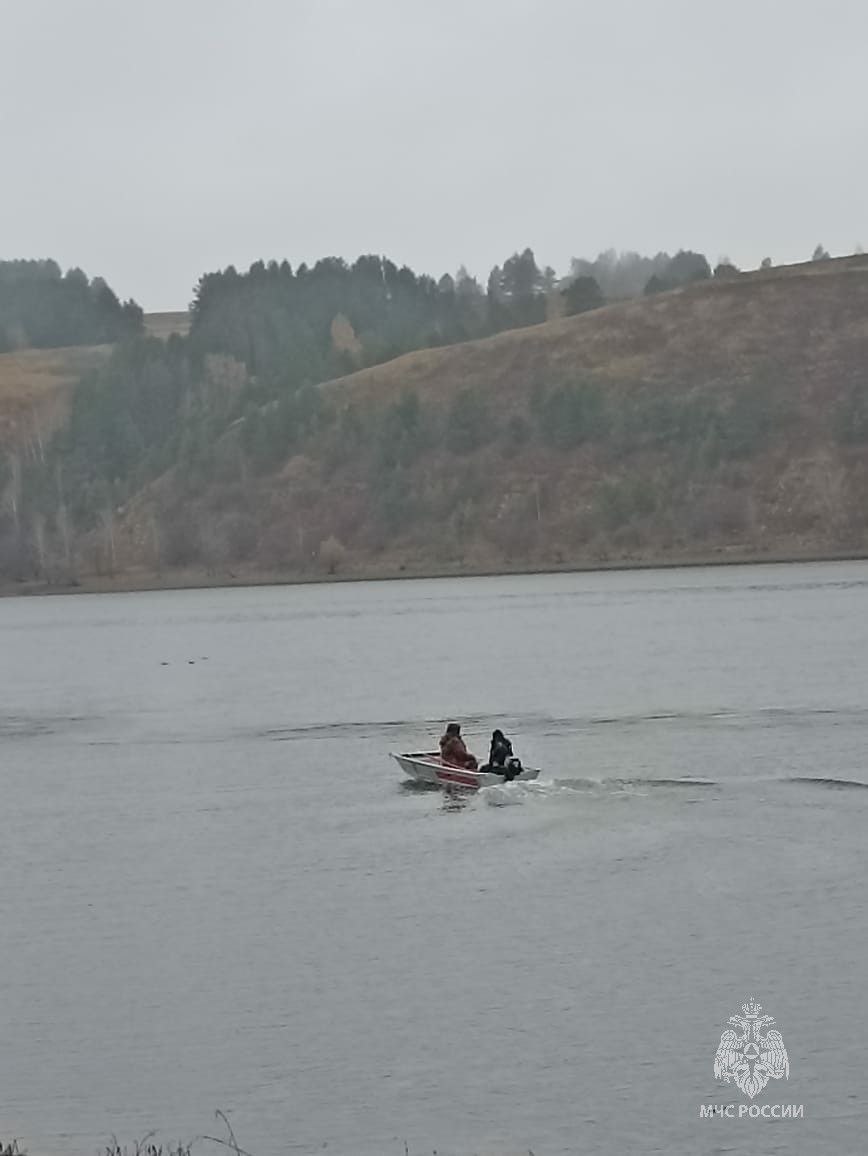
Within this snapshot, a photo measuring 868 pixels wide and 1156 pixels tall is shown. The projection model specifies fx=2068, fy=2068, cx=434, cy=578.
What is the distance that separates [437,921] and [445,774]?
43.6 feet

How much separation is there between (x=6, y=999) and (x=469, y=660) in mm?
62327

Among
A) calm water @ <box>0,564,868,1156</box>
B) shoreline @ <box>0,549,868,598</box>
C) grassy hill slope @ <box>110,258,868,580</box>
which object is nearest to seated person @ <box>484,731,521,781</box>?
calm water @ <box>0,564,868,1156</box>

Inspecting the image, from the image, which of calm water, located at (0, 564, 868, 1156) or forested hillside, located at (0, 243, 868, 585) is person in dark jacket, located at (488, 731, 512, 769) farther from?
forested hillside, located at (0, 243, 868, 585)

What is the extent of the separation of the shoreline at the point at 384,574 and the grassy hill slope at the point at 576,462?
19.1 inches

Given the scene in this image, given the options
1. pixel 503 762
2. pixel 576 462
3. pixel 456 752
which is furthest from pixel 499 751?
pixel 576 462

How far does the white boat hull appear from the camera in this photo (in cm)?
4641

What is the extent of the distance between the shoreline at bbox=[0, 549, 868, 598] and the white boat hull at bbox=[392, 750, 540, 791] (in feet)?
354

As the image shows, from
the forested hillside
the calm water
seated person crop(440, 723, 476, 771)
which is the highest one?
the forested hillside

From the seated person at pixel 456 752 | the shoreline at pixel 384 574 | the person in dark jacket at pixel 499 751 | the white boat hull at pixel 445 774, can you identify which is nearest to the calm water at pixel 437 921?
the white boat hull at pixel 445 774

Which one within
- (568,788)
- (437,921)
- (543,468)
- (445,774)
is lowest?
(437,921)

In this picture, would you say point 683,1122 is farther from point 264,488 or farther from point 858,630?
point 264,488

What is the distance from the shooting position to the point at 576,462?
172 metres

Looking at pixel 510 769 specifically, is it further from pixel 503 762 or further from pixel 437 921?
pixel 437 921

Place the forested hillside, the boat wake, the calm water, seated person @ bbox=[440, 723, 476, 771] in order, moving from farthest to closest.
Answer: the forested hillside
seated person @ bbox=[440, 723, 476, 771]
the boat wake
the calm water
